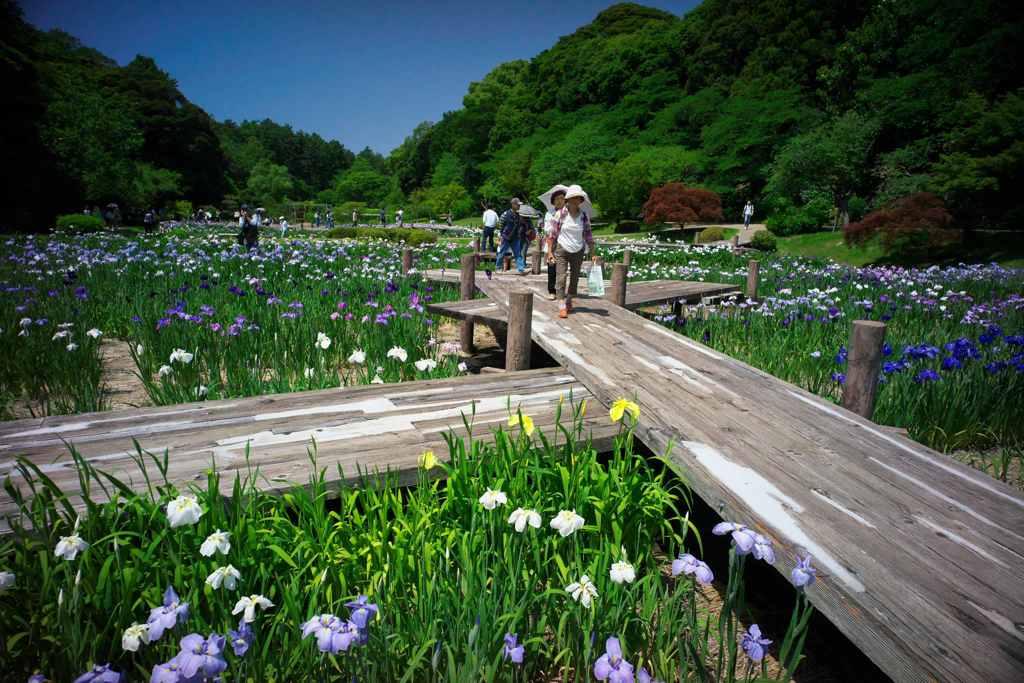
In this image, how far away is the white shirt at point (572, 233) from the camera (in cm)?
541

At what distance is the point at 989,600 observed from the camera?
1.60 metres

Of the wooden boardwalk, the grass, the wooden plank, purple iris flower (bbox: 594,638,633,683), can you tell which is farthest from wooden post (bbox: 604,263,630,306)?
purple iris flower (bbox: 594,638,633,683)

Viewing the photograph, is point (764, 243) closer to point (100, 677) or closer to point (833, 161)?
point (833, 161)

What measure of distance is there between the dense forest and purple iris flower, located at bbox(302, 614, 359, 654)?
67.3ft

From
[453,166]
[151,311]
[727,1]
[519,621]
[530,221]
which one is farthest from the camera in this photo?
[453,166]

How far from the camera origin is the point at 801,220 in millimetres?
28141

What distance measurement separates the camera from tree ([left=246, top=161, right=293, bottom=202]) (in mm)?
73938

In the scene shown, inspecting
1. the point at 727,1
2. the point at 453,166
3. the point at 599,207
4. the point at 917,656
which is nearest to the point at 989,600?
the point at 917,656

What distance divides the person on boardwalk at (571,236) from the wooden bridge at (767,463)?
1.79 m

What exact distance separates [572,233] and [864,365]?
2.87 metres

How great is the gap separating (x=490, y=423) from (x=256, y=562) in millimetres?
1384

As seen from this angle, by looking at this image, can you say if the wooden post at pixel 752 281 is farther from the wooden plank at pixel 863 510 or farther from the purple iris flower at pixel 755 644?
the purple iris flower at pixel 755 644

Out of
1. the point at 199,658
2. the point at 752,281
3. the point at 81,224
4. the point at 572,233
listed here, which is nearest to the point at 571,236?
the point at 572,233

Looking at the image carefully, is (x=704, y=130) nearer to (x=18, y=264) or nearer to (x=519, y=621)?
(x=18, y=264)
